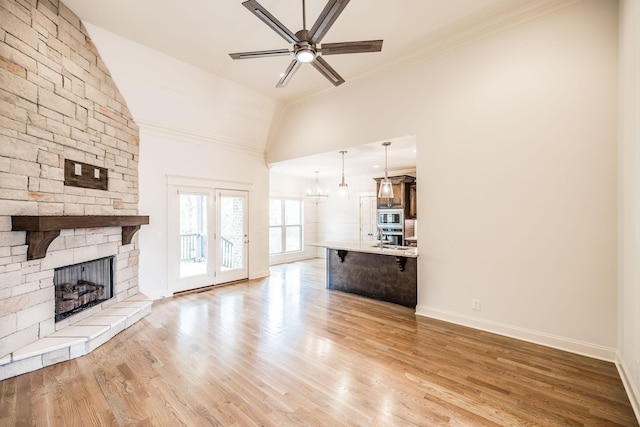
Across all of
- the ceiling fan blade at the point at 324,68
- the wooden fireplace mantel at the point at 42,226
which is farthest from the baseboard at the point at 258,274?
the ceiling fan blade at the point at 324,68

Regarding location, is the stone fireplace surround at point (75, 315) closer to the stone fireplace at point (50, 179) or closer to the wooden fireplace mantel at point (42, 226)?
the stone fireplace at point (50, 179)

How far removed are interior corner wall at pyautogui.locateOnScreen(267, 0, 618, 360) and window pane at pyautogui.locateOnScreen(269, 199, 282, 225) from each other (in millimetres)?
4983

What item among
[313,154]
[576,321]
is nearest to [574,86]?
[576,321]

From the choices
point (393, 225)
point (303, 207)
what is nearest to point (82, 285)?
point (303, 207)

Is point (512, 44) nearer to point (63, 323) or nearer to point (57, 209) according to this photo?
point (57, 209)

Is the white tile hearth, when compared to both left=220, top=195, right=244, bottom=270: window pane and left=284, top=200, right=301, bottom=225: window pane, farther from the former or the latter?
left=284, top=200, right=301, bottom=225: window pane

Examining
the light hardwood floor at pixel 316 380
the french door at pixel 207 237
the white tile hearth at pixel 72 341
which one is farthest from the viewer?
the french door at pixel 207 237

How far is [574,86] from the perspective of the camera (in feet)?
9.63

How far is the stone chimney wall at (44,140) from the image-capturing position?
2656mm

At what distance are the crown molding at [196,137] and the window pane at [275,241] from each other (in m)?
2.72

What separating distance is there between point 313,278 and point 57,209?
4.64 metres

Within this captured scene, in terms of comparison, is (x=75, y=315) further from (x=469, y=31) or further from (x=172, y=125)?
(x=469, y=31)

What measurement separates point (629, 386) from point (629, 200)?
1.55 meters

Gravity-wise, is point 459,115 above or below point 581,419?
above
